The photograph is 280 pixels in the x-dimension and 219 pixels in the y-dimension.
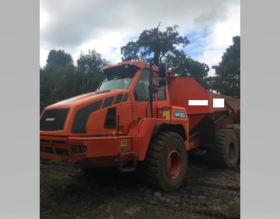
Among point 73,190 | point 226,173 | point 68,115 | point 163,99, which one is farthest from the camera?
point 226,173

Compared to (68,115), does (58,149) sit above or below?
below

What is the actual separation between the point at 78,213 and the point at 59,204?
0.55 metres

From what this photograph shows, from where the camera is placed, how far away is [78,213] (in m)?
3.59

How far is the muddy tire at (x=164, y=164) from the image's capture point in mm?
4391

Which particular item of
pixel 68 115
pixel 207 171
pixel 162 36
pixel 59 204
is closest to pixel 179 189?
pixel 207 171

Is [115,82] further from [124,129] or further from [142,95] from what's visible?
[124,129]

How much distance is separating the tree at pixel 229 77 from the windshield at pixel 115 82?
51.6 ft

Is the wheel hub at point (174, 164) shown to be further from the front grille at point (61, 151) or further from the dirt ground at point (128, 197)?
the front grille at point (61, 151)

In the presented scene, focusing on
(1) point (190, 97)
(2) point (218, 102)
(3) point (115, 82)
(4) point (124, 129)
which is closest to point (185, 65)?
(2) point (218, 102)

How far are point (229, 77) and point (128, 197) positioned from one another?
2203 cm

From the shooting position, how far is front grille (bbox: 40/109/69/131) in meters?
3.90

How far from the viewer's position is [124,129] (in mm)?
4445

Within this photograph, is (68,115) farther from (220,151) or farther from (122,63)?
(220,151)

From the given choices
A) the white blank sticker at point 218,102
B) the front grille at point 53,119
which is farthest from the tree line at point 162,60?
the front grille at point 53,119
